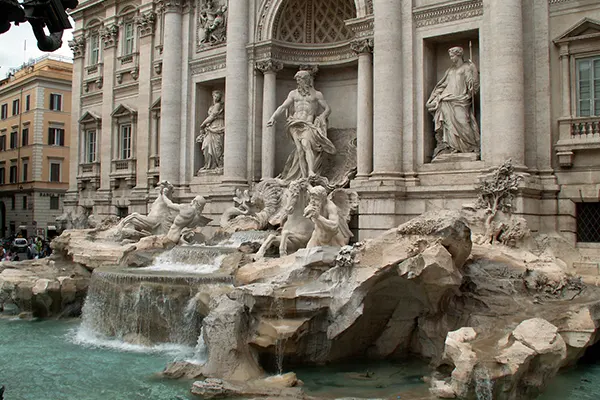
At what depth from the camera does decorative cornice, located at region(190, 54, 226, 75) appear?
67.3ft

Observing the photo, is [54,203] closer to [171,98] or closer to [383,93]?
[171,98]

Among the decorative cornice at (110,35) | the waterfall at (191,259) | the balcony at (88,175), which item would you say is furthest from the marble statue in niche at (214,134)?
the balcony at (88,175)

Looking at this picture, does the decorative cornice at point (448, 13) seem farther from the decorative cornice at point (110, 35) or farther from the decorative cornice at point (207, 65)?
the decorative cornice at point (110, 35)

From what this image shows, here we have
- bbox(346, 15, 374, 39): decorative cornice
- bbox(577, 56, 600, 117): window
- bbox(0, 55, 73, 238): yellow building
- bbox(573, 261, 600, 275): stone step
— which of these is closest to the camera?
bbox(573, 261, 600, 275): stone step

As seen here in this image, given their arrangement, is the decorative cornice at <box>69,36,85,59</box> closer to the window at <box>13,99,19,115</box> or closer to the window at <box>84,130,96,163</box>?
the window at <box>84,130,96,163</box>

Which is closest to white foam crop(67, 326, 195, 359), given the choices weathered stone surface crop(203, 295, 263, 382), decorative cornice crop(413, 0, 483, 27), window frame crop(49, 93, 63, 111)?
weathered stone surface crop(203, 295, 263, 382)

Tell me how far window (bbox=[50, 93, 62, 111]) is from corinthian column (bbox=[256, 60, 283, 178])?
2776 centimetres

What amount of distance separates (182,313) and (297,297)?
283cm

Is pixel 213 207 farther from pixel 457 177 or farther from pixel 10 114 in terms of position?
pixel 10 114

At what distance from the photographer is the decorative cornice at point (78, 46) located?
2733 cm

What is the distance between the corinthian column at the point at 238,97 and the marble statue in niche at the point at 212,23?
1.46m

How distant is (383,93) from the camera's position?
1562 cm

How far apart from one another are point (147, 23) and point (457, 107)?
1366 centimetres

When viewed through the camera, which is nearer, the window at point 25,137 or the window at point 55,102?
the window at point 55,102
